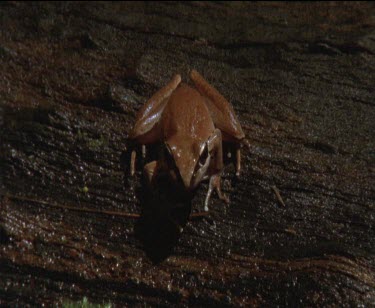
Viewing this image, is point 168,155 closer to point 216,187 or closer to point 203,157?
point 203,157

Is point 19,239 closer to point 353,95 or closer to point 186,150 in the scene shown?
point 186,150

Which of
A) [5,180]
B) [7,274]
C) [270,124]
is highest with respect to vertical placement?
[270,124]

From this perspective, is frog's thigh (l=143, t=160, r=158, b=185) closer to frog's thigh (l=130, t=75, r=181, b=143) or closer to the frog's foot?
frog's thigh (l=130, t=75, r=181, b=143)

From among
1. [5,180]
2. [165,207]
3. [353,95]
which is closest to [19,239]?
[5,180]

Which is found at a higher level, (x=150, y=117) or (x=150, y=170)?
(x=150, y=117)

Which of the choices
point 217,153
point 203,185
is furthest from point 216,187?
point 217,153
